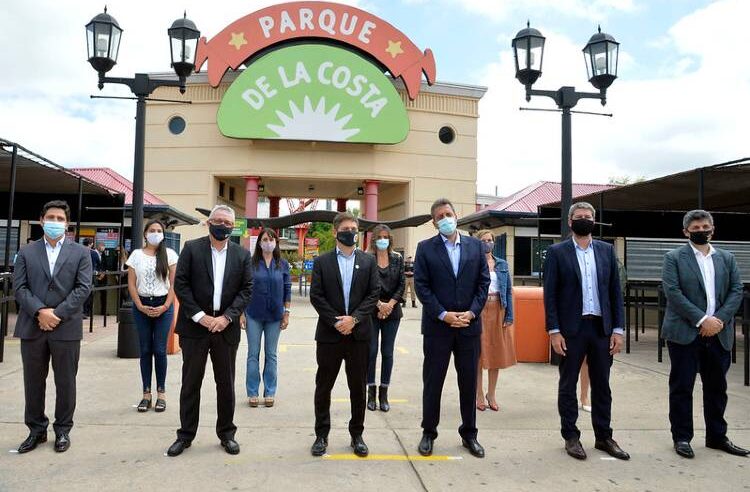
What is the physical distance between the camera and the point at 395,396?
6.30m

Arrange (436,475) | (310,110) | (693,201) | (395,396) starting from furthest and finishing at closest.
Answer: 1. (310,110)
2. (693,201)
3. (395,396)
4. (436,475)

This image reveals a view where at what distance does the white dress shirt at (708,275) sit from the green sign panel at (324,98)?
20.4 meters

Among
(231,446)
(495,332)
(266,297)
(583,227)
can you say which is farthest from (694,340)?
(266,297)

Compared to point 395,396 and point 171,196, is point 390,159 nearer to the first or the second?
point 171,196

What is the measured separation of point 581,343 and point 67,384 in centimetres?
406

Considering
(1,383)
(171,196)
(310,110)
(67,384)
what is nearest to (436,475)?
(67,384)

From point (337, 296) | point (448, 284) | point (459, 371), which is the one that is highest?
point (448, 284)

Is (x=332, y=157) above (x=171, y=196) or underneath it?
above

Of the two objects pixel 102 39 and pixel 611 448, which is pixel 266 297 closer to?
pixel 611 448

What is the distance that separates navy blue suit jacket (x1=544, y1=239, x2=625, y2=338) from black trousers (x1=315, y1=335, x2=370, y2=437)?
1.57 meters

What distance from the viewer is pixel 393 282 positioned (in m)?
5.78

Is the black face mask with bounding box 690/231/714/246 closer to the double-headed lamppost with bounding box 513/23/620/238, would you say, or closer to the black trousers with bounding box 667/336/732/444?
the black trousers with bounding box 667/336/732/444

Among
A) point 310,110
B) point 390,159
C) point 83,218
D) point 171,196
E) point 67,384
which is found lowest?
point 67,384

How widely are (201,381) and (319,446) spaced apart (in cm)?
104
